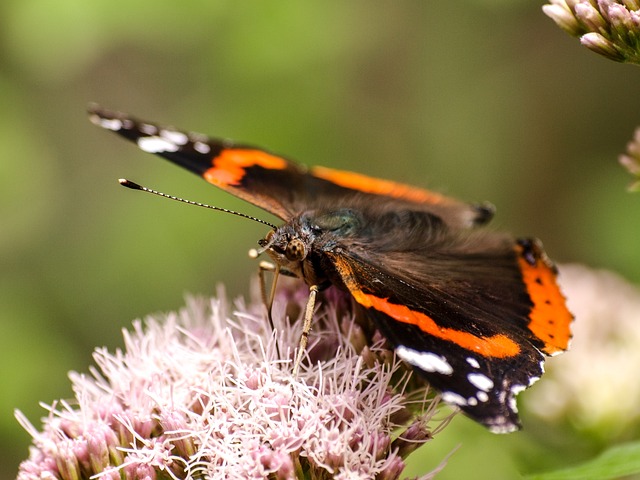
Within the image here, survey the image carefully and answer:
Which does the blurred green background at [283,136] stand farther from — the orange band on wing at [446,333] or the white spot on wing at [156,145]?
the orange band on wing at [446,333]

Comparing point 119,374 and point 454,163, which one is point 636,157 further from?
point 454,163

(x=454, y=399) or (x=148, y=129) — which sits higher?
(x=148, y=129)

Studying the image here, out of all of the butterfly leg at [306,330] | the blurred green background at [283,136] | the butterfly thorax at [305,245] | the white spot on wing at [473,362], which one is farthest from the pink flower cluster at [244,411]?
the blurred green background at [283,136]

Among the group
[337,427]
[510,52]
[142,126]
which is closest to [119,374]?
[337,427]

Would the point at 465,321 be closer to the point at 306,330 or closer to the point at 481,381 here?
the point at 481,381

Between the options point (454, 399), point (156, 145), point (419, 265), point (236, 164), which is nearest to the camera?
point (454, 399)

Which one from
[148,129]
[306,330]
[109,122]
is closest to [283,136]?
[148,129]

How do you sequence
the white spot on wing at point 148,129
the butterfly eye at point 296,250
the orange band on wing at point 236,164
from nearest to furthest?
1. the butterfly eye at point 296,250
2. the orange band on wing at point 236,164
3. the white spot on wing at point 148,129
